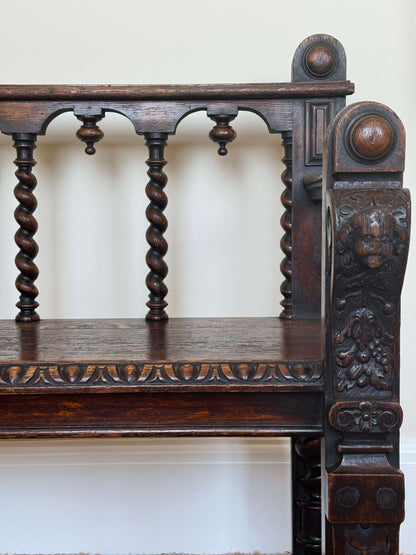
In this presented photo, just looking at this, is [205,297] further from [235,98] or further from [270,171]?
[235,98]

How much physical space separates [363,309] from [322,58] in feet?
1.87

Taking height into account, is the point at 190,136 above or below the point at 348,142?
above

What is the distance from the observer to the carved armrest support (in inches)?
25.4

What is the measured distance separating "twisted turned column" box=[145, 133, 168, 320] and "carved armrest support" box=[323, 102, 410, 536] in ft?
1.58

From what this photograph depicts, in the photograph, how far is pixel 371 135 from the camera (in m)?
0.65

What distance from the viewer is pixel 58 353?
0.78 metres

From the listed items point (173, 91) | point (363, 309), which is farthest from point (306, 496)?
point (173, 91)

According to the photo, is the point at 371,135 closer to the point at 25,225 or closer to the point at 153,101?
the point at 153,101

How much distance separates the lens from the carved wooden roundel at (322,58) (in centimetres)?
112

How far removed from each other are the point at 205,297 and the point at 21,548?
580mm

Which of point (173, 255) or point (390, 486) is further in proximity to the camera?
point (173, 255)

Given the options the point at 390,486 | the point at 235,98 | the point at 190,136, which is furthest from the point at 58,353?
the point at 190,136

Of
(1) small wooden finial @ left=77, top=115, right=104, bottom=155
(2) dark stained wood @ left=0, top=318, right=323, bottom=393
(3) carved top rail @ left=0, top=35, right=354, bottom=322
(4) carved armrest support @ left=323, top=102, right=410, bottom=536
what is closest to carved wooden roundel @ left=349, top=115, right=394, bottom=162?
(4) carved armrest support @ left=323, top=102, right=410, bottom=536

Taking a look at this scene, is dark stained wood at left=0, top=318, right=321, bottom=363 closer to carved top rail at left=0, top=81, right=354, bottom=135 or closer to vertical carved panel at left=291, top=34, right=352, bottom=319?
vertical carved panel at left=291, top=34, right=352, bottom=319
